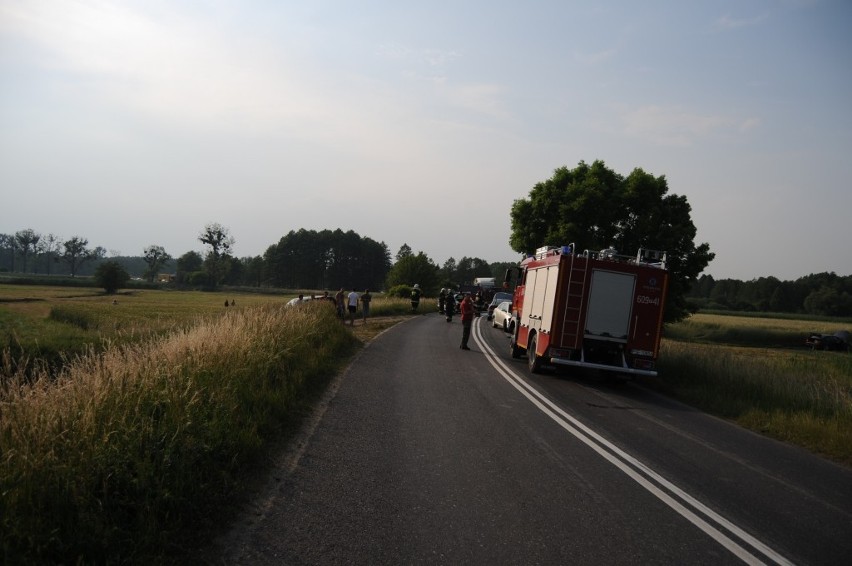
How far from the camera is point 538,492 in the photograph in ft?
19.2

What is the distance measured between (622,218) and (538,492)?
3272 centimetres

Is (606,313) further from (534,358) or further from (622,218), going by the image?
(622,218)

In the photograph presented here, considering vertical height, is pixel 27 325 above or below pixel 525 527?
below

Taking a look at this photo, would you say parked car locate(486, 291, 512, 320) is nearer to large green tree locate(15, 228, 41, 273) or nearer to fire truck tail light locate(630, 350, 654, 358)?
fire truck tail light locate(630, 350, 654, 358)

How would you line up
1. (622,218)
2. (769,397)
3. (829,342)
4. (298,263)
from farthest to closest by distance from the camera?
(298,263), (829,342), (622,218), (769,397)

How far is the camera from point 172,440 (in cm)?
543

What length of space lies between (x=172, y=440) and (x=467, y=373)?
9417mm

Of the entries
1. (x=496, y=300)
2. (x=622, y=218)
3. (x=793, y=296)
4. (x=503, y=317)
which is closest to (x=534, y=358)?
(x=503, y=317)

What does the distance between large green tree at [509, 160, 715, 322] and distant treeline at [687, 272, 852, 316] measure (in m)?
57.5

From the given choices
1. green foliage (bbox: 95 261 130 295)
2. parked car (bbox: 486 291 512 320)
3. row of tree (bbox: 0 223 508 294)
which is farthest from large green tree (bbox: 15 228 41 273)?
parked car (bbox: 486 291 512 320)

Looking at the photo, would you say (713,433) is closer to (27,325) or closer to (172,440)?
(172,440)

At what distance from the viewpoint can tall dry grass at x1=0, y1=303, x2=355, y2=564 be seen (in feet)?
13.1

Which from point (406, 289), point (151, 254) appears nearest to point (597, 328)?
point (406, 289)

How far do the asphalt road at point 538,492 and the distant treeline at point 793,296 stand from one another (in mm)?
87872
